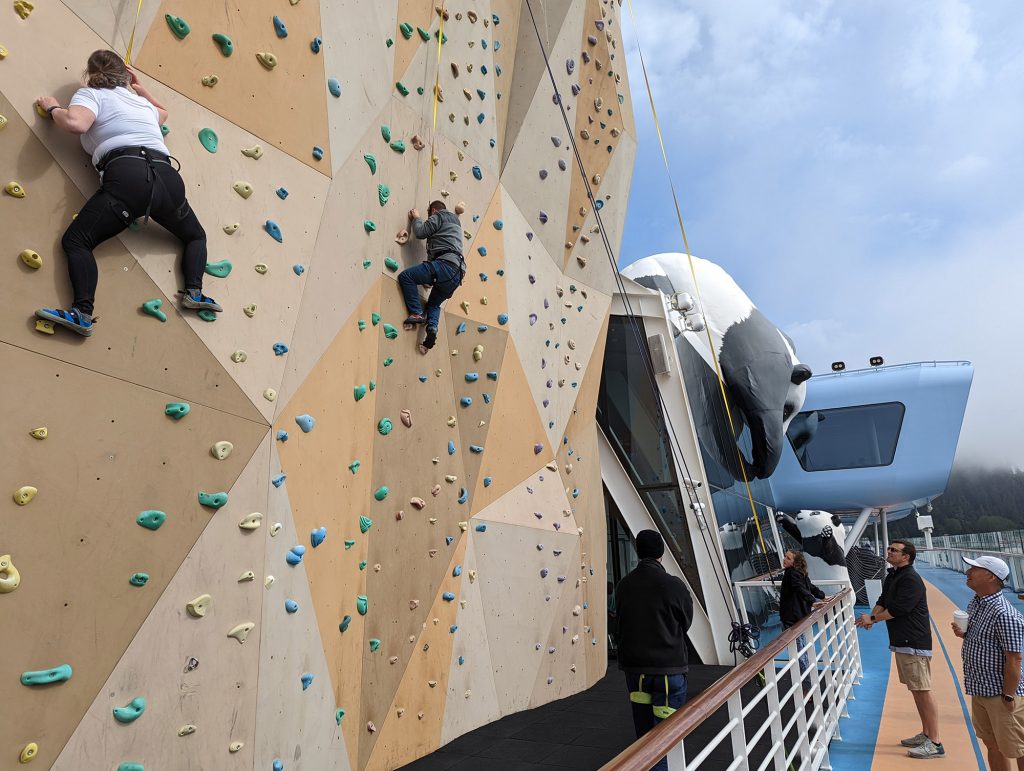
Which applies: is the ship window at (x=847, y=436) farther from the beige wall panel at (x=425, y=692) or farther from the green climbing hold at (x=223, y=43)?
the green climbing hold at (x=223, y=43)

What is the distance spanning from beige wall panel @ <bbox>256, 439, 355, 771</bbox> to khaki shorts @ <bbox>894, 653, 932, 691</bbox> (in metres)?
3.35

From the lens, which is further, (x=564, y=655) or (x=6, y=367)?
(x=564, y=655)

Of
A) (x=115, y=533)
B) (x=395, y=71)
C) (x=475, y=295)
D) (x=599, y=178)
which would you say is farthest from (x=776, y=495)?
(x=115, y=533)

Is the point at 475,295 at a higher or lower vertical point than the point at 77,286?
higher

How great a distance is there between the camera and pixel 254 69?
2943mm

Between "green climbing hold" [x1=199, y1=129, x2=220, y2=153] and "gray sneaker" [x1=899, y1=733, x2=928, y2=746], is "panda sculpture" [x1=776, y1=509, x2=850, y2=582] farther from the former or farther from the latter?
"green climbing hold" [x1=199, y1=129, x2=220, y2=153]

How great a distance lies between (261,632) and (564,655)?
3214 millimetres

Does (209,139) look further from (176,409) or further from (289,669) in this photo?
(289,669)

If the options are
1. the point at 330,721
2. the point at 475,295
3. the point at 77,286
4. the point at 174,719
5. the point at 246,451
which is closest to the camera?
the point at 77,286

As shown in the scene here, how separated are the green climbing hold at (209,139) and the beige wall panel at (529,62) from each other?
268 centimetres

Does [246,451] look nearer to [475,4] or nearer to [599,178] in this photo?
[475,4]

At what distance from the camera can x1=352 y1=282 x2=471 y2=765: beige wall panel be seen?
11.5 ft

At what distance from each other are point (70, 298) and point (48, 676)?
113 cm

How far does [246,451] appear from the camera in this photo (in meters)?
2.73
